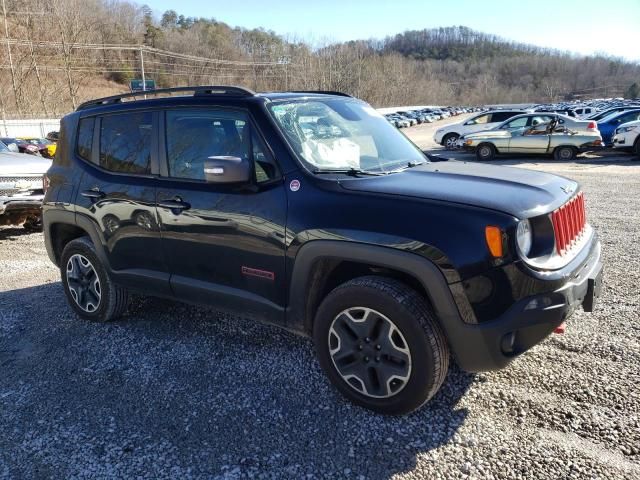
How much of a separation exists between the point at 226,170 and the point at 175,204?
72 cm

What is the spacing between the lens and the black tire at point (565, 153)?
17.3m

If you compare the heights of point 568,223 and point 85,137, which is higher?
point 85,137

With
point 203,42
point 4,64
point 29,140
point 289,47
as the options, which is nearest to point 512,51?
point 289,47

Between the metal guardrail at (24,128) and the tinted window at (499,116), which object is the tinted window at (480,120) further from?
the metal guardrail at (24,128)

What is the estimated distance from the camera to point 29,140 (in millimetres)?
20656

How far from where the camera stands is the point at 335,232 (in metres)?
2.88

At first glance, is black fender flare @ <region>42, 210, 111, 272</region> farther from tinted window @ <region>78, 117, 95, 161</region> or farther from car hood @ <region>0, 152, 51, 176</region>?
car hood @ <region>0, 152, 51, 176</region>

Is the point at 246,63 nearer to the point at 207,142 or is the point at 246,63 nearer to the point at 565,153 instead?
the point at 565,153

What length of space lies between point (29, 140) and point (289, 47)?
322 ft

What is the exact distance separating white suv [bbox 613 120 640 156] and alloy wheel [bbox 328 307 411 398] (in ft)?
55.5

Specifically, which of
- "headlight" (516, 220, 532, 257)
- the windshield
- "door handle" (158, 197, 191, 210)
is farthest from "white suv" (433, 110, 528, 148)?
"headlight" (516, 220, 532, 257)

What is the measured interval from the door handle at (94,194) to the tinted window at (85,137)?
Result: 332 millimetres

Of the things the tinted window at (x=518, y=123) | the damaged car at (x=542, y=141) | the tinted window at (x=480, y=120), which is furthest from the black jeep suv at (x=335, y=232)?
the tinted window at (x=480, y=120)

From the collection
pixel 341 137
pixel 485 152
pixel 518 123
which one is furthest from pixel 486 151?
pixel 341 137
